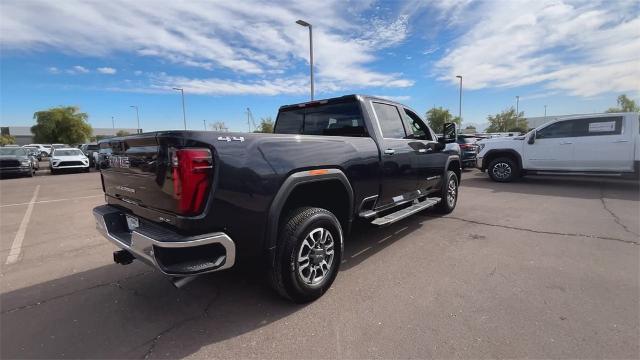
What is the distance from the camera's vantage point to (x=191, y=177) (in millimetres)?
2256

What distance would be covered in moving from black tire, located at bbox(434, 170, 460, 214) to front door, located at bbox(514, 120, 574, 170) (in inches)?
198

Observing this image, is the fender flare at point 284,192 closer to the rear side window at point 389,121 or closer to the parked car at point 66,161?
the rear side window at point 389,121

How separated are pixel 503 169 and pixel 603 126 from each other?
8.71 ft

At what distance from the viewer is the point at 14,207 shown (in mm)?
7934

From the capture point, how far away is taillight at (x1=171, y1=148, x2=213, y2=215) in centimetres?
225

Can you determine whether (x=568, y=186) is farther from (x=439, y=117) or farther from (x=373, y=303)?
(x=439, y=117)

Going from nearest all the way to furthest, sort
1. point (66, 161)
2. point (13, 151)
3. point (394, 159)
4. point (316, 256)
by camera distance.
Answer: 1. point (316, 256)
2. point (394, 159)
3. point (13, 151)
4. point (66, 161)

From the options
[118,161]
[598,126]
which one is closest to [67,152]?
[118,161]

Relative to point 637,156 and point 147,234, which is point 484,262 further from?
point 637,156

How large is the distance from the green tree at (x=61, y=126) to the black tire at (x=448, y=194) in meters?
63.1

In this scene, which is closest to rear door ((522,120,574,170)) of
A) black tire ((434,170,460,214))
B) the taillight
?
black tire ((434,170,460,214))

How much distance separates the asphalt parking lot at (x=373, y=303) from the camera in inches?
95.4

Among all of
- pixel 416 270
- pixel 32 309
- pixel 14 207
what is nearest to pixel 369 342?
pixel 416 270

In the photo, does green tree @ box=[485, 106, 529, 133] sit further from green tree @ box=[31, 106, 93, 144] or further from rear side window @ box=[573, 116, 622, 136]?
green tree @ box=[31, 106, 93, 144]
